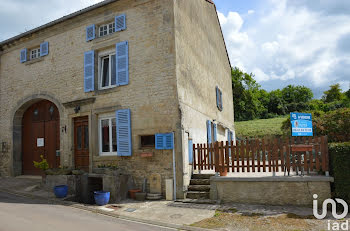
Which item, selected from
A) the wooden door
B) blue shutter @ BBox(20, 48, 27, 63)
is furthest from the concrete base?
blue shutter @ BBox(20, 48, 27, 63)

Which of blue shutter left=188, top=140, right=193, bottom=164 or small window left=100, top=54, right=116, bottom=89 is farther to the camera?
small window left=100, top=54, right=116, bottom=89

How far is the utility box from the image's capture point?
8.09m

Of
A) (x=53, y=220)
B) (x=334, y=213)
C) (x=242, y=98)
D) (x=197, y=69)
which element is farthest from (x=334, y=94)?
(x=53, y=220)

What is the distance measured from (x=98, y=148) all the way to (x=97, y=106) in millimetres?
1536

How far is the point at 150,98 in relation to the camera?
8883 millimetres

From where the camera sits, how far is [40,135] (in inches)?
468

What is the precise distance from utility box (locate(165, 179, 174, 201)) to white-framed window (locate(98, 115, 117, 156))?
2.42 metres

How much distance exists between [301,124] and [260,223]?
154 inches

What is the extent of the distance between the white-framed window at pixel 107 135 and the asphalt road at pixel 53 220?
107 inches

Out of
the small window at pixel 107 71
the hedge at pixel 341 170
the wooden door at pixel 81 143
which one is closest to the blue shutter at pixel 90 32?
the small window at pixel 107 71

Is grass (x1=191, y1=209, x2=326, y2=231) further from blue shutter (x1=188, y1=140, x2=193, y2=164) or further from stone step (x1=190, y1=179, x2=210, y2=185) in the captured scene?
blue shutter (x1=188, y1=140, x2=193, y2=164)

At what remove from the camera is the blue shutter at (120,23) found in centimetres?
966

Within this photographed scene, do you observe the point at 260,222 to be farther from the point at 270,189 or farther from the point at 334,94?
the point at 334,94

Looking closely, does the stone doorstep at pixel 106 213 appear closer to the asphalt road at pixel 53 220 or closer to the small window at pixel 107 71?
the asphalt road at pixel 53 220
